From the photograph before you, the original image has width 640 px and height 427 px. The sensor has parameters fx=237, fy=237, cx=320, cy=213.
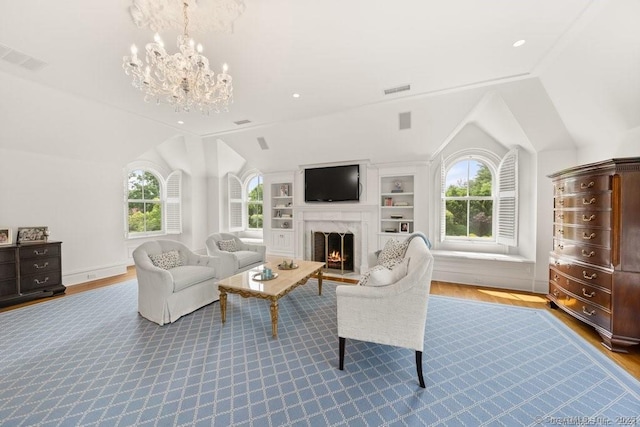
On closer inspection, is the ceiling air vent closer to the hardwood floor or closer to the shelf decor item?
the shelf decor item

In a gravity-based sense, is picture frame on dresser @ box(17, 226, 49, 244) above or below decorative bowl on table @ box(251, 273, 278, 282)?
above

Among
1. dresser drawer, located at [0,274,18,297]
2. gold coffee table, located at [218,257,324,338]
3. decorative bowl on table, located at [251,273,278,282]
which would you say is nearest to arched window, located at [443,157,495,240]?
gold coffee table, located at [218,257,324,338]

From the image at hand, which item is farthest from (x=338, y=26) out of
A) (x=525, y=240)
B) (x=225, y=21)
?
(x=525, y=240)

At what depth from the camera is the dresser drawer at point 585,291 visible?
265 centimetres

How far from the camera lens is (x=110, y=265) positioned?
5402mm

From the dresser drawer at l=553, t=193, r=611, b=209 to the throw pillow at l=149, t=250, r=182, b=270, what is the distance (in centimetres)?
569

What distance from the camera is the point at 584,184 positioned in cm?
295

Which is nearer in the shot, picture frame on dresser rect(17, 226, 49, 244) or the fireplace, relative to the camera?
picture frame on dresser rect(17, 226, 49, 244)

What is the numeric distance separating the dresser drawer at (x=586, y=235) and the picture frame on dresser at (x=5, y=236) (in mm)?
8482

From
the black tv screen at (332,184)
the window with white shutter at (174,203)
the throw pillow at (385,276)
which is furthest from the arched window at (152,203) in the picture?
the throw pillow at (385,276)

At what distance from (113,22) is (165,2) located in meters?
0.73

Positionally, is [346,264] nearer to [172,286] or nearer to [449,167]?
[449,167]

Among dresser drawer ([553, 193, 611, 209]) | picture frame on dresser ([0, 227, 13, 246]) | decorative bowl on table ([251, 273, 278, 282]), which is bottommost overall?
decorative bowl on table ([251, 273, 278, 282])

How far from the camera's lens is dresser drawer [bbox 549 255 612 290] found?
2658 millimetres
